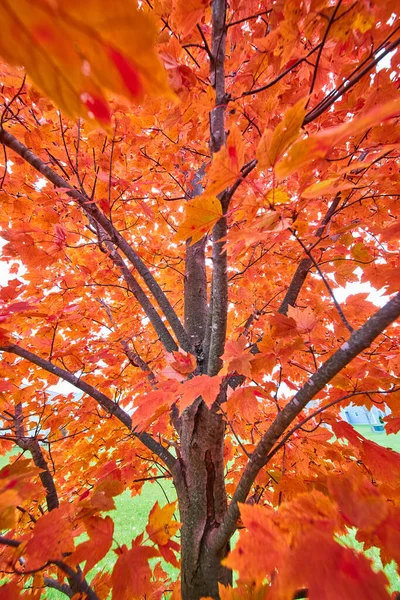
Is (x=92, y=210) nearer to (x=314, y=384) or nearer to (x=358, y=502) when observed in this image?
(x=314, y=384)

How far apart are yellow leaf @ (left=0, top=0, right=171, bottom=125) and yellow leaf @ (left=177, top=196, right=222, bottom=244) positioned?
30 cm

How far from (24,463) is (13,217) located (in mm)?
1722

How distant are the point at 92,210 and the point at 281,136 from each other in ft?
3.21

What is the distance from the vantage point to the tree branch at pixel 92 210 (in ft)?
3.46

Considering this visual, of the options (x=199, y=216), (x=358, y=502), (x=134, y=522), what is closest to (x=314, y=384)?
(x=358, y=502)

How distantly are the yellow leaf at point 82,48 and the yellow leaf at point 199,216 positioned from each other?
11.9 inches

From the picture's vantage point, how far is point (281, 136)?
471mm

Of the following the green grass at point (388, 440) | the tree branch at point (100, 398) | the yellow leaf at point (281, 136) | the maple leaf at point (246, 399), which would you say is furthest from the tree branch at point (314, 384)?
the green grass at point (388, 440)

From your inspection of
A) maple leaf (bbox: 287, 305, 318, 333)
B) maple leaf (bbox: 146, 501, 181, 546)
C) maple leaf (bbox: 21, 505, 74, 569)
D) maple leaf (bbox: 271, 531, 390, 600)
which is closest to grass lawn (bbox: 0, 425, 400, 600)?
maple leaf (bbox: 146, 501, 181, 546)

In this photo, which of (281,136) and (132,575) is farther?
(132,575)

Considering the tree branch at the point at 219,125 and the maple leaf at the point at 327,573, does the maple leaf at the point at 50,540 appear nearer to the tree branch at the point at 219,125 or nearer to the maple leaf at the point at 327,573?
the maple leaf at the point at 327,573

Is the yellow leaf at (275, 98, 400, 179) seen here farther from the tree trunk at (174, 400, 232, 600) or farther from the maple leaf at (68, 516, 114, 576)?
the tree trunk at (174, 400, 232, 600)

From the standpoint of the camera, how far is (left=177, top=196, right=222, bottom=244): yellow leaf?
596mm

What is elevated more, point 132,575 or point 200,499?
point 200,499
